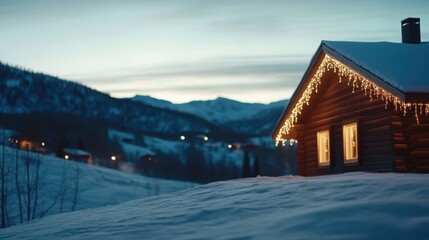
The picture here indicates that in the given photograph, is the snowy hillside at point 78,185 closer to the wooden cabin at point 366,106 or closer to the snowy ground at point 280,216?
the wooden cabin at point 366,106

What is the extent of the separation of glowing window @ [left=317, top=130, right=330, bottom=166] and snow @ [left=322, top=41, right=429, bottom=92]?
3.46 meters

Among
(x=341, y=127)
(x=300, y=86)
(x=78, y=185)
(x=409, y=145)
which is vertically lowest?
(x=78, y=185)

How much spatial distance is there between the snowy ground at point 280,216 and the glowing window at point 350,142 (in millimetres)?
6432

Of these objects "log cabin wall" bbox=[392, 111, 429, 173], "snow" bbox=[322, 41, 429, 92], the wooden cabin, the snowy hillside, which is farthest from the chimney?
the snowy hillside

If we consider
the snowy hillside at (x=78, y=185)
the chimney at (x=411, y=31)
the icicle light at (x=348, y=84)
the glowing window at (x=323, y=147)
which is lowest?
the snowy hillside at (x=78, y=185)

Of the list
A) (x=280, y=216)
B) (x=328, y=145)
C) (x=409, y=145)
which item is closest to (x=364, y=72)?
(x=409, y=145)

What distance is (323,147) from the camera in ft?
62.5

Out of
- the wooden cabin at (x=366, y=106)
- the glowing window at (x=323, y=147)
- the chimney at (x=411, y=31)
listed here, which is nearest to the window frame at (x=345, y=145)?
the wooden cabin at (x=366, y=106)

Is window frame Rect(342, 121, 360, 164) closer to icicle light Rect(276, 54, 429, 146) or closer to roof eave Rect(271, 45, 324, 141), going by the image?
icicle light Rect(276, 54, 429, 146)

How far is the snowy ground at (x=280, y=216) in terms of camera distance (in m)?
6.75

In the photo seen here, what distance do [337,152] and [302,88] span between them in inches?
86.0

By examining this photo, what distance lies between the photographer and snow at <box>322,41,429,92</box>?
13.2m

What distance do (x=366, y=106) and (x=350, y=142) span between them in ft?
5.76

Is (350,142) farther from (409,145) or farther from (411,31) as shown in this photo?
(411,31)
